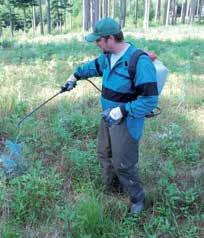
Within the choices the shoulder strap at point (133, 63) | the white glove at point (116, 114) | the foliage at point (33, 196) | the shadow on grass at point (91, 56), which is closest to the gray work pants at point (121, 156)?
the white glove at point (116, 114)

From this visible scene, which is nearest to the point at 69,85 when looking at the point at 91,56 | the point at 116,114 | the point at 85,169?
the point at 116,114

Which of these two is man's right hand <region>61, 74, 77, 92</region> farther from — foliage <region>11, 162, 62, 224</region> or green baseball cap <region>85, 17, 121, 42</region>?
foliage <region>11, 162, 62, 224</region>

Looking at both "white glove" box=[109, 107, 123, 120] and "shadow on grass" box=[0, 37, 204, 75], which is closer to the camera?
"white glove" box=[109, 107, 123, 120]

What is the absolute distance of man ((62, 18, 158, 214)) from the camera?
3.42m

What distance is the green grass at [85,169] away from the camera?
3.80 metres

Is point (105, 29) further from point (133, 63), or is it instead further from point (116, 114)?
point (116, 114)

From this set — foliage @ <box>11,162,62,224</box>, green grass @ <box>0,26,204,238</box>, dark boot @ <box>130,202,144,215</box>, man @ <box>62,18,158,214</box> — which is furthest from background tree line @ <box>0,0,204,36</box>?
dark boot @ <box>130,202,144,215</box>

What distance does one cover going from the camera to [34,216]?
3.93 m

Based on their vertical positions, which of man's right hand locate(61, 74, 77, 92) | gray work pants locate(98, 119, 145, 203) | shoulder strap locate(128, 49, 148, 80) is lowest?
gray work pants locate(98, 119, 145, 203)

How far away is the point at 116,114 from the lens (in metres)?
3.51

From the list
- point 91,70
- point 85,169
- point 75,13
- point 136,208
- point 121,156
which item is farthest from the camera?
point 75,13

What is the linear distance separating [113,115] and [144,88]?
0.36 metres

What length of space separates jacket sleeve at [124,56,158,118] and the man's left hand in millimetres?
103

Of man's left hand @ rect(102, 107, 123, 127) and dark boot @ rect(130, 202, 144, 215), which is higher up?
man's left hand @ rect(102, 107, 123, 127)
